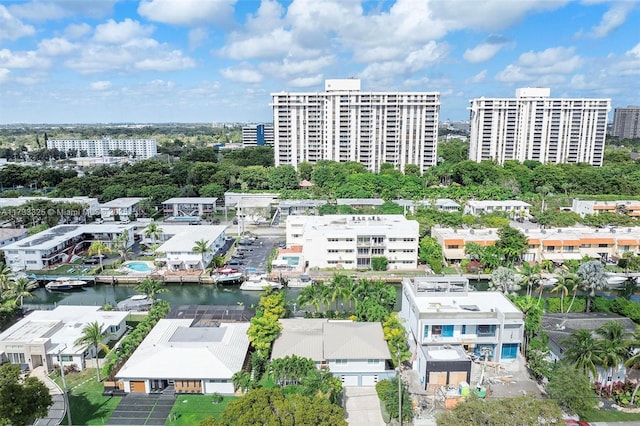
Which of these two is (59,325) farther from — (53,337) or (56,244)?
(56,244)

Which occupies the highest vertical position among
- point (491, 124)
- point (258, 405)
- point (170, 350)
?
point (491, 124)

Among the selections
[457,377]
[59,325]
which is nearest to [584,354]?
[457,377]

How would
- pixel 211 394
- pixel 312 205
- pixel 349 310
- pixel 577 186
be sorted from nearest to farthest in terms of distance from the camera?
pixel 211 394 < pixel 349 310 < pixel 312 205 < pixel 577 186

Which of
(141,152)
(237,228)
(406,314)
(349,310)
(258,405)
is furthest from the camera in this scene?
(141,152)

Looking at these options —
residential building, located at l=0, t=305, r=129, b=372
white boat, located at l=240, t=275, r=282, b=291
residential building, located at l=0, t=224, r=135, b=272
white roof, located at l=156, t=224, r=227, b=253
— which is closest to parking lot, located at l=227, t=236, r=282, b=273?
white boat, located at l=240, t=275, r=282, b=291

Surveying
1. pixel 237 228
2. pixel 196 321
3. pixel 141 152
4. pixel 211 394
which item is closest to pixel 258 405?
pixel 211 394

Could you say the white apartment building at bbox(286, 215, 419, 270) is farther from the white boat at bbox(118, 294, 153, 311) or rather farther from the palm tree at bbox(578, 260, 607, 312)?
the white boat at bbox(118, 294, 153, 311)

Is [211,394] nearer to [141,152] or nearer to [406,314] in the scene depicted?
[406,314]
